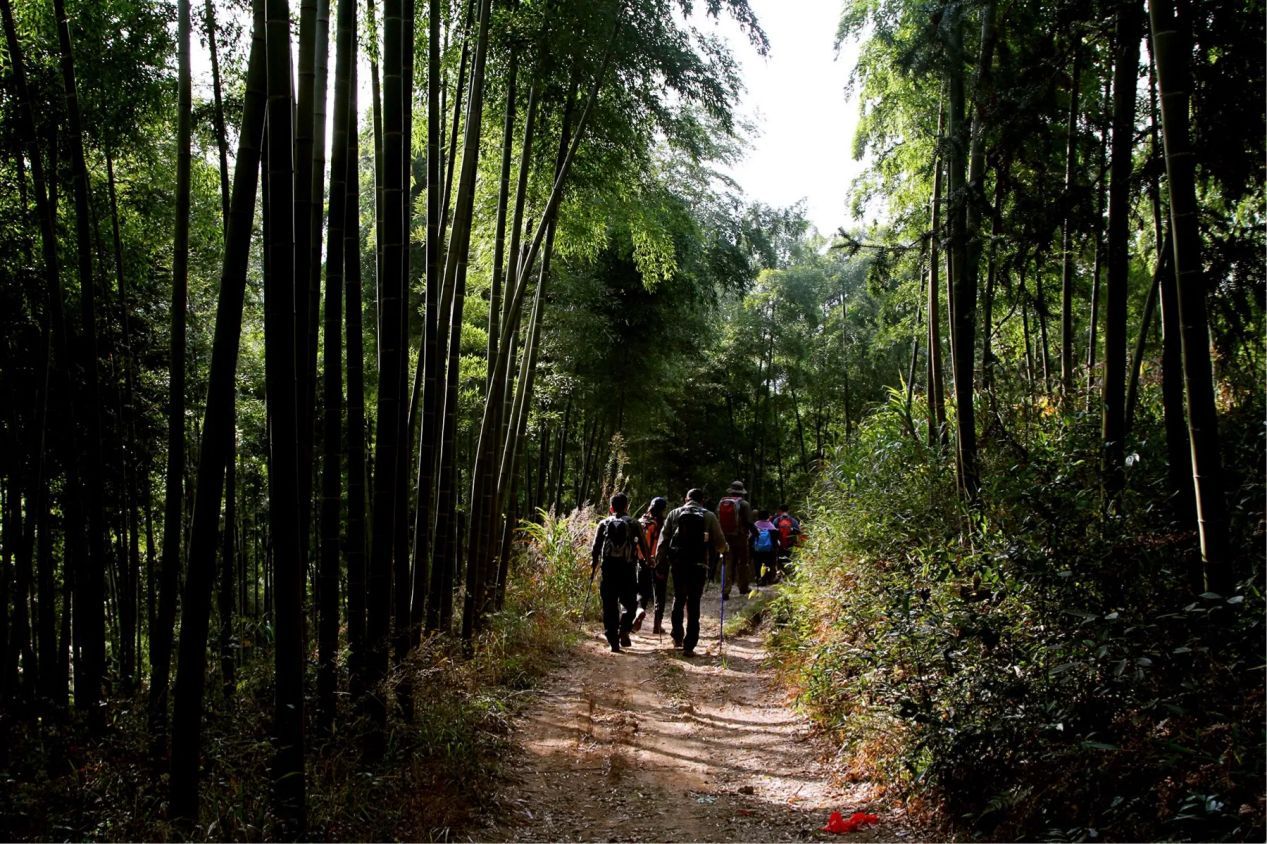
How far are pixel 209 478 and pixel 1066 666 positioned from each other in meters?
2.80

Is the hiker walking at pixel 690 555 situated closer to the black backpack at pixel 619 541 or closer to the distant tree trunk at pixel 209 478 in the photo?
the black backpack at pixel 619 541

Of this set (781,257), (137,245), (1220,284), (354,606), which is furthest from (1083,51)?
(781,257)

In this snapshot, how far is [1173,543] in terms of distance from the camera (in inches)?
130

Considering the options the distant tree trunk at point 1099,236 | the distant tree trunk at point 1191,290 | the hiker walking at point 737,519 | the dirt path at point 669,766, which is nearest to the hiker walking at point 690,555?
the dirt path at point 669,766

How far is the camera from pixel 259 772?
325 cm

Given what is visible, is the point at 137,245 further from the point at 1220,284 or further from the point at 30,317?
the point at 1220,284

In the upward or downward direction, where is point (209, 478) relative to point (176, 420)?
downward

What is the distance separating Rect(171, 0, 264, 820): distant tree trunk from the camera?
2902 millimetres

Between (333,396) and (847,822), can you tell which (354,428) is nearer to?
(333,396)

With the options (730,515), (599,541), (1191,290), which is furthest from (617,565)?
(1191,290)

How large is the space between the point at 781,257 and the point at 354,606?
75.7 ft

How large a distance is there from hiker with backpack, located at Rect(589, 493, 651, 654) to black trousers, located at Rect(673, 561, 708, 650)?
38 cm

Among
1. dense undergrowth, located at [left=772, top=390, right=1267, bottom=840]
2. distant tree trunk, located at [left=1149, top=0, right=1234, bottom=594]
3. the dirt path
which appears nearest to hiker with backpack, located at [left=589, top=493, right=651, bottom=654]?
the dirt path

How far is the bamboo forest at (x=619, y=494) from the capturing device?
297 centimetres
